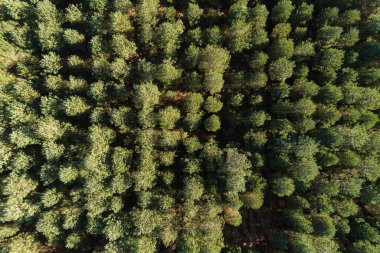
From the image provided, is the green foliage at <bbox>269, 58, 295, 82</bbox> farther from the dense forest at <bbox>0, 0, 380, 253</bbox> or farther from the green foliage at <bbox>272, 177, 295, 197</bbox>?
the green foliage at <bbox>272, 177, 295, 197</bbox>

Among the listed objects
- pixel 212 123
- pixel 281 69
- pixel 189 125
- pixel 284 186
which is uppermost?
pixel 281 69

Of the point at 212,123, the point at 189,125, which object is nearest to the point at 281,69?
the point at 212,123

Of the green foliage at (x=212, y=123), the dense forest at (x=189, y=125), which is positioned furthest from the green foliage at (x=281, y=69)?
the green foliage at (x=212, y=123)

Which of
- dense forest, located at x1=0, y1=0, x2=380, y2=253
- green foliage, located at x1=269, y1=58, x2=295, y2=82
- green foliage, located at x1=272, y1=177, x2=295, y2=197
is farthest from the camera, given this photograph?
green foliage, located at x1=269, y1=58, x2=295, y2=82

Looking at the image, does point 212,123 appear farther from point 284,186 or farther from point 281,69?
point 284,186

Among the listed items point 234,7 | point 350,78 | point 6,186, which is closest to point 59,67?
point 6,186

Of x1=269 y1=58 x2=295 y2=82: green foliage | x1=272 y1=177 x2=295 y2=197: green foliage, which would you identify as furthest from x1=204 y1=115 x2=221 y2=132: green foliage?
x1=272 y1=177 x2=295 y2=197: green foliage

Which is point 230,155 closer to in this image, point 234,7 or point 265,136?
point 265,136

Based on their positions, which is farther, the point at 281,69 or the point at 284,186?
the point at 281,69
